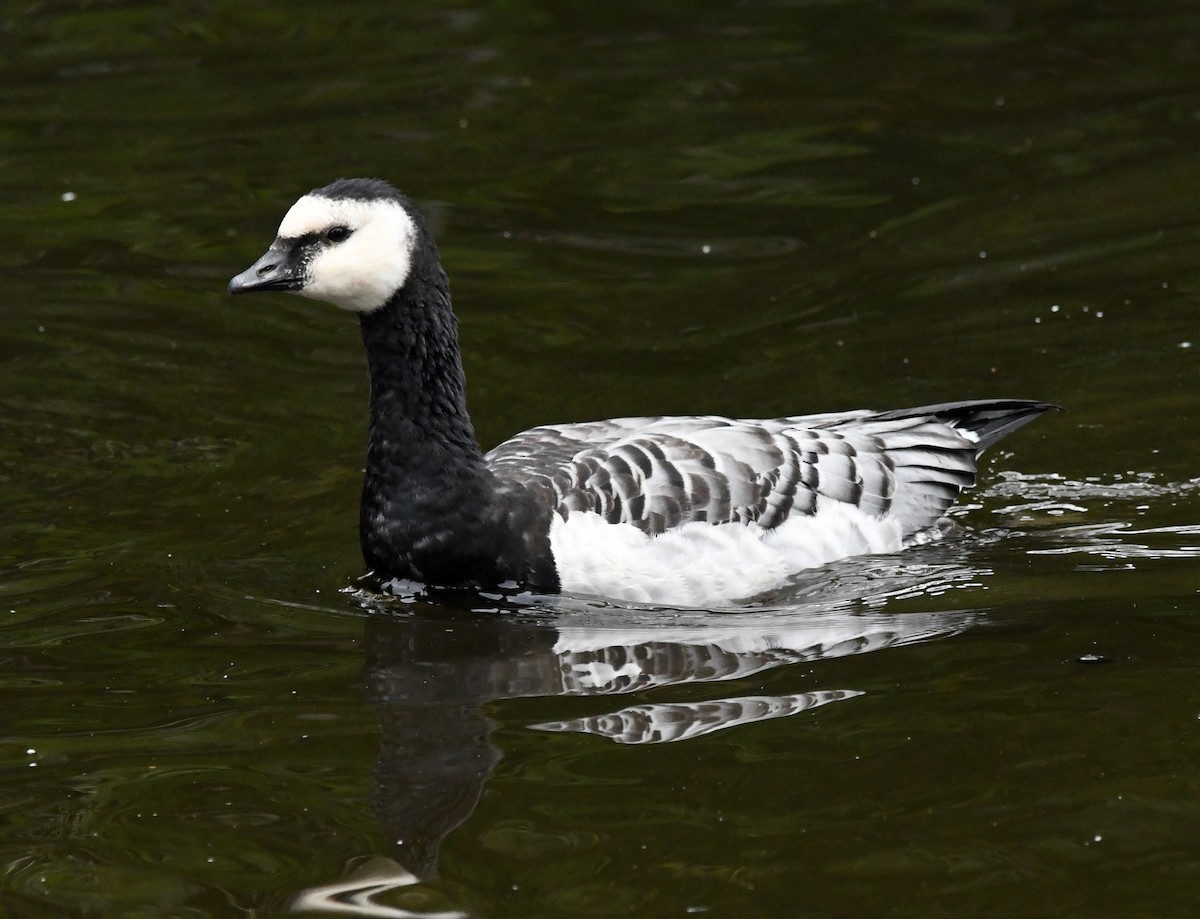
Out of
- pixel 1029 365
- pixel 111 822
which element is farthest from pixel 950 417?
pixel 111 822

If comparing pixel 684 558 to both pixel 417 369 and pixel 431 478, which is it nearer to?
pixel 431 478

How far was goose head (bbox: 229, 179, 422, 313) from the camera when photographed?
8.79 metres

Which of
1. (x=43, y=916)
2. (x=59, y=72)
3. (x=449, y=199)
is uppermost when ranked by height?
(x=59, y=72)

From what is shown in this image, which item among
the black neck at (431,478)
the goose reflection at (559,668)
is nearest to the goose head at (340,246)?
the black neck at (431,478)

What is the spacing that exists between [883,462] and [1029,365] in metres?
2.58

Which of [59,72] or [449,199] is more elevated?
[59,72]

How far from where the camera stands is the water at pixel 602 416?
21.6ft

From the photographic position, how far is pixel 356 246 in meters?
8.86

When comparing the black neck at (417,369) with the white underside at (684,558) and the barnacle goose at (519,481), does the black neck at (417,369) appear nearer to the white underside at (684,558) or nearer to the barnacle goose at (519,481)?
the barnacle goose at (519,481)

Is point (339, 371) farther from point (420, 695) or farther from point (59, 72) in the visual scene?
point (59, 72)

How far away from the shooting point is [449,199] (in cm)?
1504

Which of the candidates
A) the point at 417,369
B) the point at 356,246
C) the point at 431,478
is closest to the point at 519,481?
the point at 431,478

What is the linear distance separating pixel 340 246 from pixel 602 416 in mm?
3405

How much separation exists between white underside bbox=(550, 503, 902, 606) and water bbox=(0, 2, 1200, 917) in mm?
153
